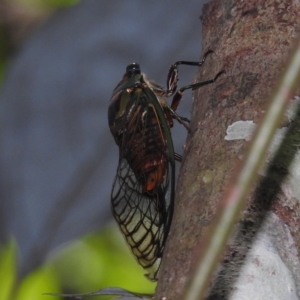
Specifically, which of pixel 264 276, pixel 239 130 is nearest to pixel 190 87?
pixel 239 130

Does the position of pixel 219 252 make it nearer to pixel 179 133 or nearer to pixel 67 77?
pixel 179 133

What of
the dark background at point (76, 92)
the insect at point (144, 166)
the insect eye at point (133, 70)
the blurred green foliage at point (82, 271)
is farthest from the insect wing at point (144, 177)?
the dark background at point (76, 92)

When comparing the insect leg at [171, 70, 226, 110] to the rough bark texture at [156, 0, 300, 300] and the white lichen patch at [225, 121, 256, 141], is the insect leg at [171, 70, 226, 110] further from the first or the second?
the white lichen patch at [225, 121, 256, 141]

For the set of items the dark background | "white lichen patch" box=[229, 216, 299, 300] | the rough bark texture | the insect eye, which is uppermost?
the dark background

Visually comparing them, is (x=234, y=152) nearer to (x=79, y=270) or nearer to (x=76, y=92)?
(x=79, y=270)

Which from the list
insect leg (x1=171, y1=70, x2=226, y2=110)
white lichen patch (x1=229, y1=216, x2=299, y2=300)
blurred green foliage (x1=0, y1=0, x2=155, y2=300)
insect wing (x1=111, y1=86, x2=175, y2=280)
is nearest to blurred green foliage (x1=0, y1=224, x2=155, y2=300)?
blurred green foliage (x1=0, y1=0, x2=155, y2=300)

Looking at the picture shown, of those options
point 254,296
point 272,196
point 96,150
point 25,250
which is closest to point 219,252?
point 254,296

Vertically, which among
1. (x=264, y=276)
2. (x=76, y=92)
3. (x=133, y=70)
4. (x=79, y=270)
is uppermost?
(x=76, y=92)
